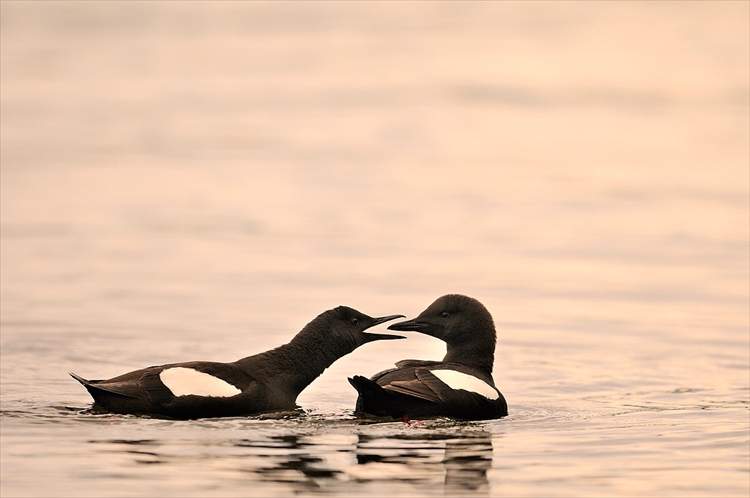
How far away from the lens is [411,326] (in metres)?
15.1

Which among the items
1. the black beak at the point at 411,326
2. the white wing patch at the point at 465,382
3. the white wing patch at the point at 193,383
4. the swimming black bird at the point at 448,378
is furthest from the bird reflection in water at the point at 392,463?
the black beak at the point at 411,326

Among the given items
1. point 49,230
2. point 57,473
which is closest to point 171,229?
point 49,230

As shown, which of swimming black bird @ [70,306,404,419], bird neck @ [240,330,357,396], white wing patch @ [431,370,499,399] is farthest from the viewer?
bird neck @ [240,330,357,396]

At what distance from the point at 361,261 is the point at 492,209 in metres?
3.93

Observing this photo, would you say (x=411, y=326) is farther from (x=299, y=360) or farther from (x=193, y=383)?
(x=193, y=383)

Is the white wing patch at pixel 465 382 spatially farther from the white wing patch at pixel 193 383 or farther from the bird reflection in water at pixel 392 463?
the white wing patch at pixel 193 383

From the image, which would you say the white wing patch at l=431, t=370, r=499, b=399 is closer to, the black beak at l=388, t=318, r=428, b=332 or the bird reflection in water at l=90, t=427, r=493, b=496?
the bird reflection in water at l=90, t=427, r=493, b=496

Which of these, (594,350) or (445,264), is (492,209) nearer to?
(445,264)

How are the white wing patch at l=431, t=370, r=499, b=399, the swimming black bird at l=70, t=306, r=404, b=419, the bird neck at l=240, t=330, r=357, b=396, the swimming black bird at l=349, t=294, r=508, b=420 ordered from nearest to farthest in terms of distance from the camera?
the swimming black bird at l=70, t=306, r=404, b=419 → the swimming black bird at l=349, t=294, r=508, b=420 → the white wing patch at l=431, t=370, r=499, b=399 → the bird neck at l=240, t=330, r=357, b=396

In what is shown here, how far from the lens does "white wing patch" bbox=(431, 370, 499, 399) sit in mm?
13742

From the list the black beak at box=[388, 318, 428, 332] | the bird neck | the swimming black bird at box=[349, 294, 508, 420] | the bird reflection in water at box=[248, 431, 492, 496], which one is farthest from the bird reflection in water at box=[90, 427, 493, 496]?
the black beak at box=[388, 318, 428, 332]

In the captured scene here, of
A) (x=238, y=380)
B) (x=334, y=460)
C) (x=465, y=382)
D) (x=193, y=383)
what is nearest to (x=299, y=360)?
(x=238, y=380)

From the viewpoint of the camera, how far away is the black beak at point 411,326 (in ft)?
49.3

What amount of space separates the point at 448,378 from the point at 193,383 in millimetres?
2203
